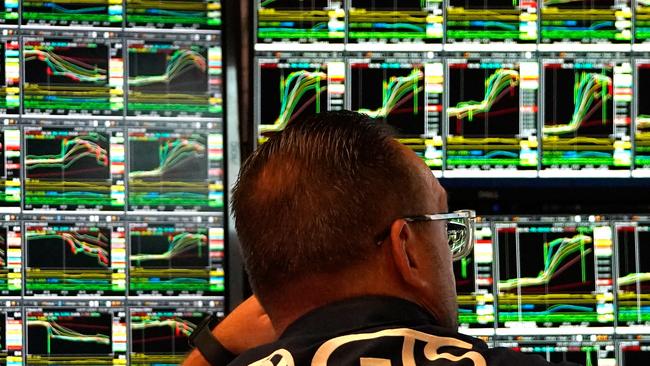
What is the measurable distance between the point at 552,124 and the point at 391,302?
149 centimetres

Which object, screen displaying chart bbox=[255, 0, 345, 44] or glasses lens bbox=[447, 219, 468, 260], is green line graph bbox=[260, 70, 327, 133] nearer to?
screen displaying chart bbox=[255, 0, 345, 44]

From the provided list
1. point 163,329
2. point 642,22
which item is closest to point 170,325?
point 163,329

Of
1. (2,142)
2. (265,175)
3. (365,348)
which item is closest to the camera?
(365,348)

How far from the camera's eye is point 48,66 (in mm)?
2361

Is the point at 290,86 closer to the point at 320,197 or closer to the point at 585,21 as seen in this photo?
the point at 585,21

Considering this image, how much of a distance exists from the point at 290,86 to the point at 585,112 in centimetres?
82

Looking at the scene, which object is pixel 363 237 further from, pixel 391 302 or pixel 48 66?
pixel 48 66

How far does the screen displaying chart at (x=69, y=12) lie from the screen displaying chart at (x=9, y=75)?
75 millimetres

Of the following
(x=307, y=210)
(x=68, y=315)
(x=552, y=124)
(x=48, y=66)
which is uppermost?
(x=48, y=66)

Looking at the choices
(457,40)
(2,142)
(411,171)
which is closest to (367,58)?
(457,40)

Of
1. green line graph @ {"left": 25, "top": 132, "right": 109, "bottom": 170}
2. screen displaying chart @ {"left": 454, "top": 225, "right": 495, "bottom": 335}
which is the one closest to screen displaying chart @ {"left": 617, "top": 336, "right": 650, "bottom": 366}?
screen displaying chart @ {"left": 454, "top": 225, "right": 495, "bottom": 335}

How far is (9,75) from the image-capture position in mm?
2348

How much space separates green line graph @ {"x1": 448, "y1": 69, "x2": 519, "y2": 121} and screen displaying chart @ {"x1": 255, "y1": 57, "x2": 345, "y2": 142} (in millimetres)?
331

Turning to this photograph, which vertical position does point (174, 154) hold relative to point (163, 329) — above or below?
above
